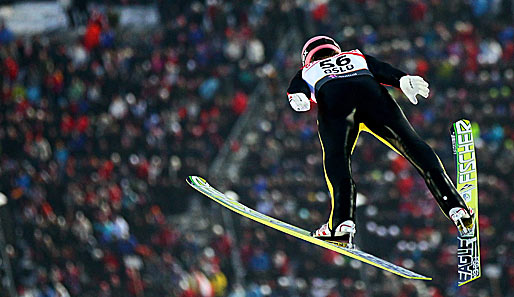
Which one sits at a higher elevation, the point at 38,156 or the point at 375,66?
the point at 38,156

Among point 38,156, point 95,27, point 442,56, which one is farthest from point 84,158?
point 442,56

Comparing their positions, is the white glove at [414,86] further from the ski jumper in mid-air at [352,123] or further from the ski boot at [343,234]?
the ski boot at [343,234]

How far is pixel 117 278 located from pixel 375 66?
7.95 m

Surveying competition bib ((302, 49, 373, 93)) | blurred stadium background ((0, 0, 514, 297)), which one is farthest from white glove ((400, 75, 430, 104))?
blurred stadium background ((0, 0, 514, 297))

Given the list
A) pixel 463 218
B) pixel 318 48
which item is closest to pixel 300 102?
pixel 318 48

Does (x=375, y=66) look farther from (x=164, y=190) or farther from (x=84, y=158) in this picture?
(x=84, y=158)

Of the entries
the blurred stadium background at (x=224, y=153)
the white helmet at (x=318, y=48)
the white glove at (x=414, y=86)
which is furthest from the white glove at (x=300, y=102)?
the blurred stadium background at (x=224, y=153)

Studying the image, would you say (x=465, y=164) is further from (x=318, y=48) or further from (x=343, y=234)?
(x=318, y=48)

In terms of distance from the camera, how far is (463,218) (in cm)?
658

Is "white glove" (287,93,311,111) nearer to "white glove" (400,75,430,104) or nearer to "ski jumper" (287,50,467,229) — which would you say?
"ski jumper" (287,50,467,229)

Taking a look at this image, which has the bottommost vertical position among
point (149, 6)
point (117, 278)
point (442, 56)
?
point (117, 278)

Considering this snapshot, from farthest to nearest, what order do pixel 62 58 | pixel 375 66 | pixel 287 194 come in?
1. pixel 62 58
2. pixel 287 194
3. pixel 375 66

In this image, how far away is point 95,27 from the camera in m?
17.6

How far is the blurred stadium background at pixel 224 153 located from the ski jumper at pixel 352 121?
6.12 m
